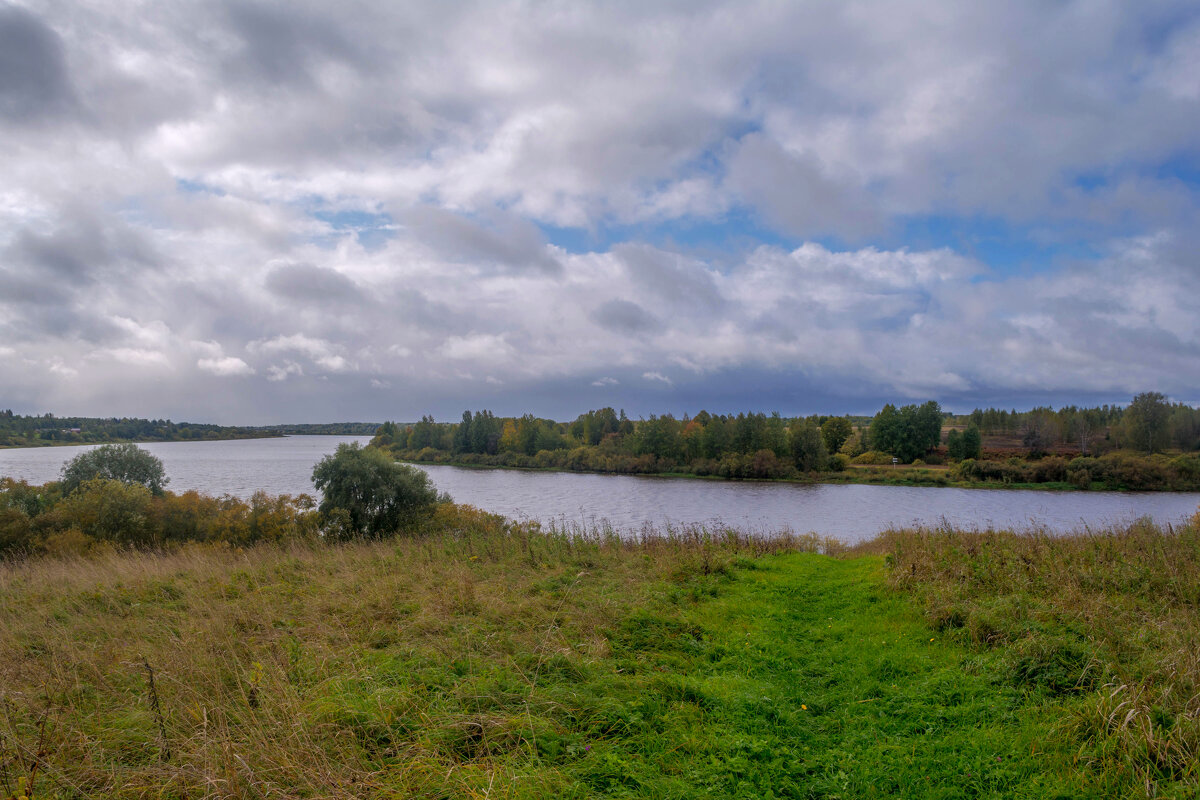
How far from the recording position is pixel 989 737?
4.37 meters

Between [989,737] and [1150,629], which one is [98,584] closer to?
[989,737]

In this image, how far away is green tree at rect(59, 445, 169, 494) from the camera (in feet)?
97.1

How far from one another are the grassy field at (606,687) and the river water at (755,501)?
24.8 m

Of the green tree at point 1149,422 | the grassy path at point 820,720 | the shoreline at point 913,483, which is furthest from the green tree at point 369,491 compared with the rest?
the green tree at point 1149,422

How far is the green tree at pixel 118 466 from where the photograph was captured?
29594 mm

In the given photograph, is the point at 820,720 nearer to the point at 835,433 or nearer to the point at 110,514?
the point at 110,514

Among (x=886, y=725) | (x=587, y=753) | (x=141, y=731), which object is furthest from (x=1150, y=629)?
(x=141, y=731)

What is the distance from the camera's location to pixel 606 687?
198 inches

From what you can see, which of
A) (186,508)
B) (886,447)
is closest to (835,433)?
(886,447)

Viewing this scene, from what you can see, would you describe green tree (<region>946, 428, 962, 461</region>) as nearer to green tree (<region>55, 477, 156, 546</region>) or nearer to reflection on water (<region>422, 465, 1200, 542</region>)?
reflection on water (<region>422, 465, 1200, 542</region>)

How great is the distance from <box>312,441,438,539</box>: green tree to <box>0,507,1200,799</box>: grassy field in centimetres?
1751

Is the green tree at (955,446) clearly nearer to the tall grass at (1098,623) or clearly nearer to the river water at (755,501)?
the river water at (755,501)

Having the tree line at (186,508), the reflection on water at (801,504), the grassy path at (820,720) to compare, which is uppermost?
the grassy path at (820,720)

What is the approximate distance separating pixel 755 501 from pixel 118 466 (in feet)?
151
